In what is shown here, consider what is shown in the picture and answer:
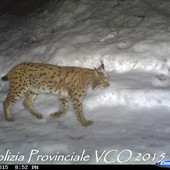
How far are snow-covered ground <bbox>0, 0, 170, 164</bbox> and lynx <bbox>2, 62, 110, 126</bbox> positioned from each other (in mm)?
364

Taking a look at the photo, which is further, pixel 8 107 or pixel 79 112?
pixel 8 107

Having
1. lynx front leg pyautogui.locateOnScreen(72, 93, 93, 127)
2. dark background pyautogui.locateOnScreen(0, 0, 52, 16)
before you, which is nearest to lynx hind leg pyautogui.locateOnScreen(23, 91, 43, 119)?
lynx front leg pyautogui.locateOnScreen(72, 93, 93, 127)

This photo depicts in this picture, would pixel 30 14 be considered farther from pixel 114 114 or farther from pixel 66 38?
pixel 114 114

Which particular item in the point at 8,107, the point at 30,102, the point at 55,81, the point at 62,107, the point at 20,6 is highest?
the point at 55,81

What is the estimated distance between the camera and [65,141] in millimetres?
6055

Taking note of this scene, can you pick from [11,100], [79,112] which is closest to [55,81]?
[79,112]

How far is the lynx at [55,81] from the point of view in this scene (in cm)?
682

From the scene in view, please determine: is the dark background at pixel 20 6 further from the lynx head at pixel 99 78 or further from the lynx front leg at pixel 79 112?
the lynx front leg at pixel 79 112

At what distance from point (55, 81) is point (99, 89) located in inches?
45.5

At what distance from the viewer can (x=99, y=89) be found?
7609 millimetres

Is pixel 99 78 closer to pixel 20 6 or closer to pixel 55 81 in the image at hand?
pixel 55 81

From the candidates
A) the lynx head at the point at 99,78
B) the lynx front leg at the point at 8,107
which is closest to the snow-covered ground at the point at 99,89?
the lynx front leg at the point at 8,107

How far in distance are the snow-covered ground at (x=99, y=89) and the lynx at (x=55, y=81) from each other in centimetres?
36

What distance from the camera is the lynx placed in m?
6.82
